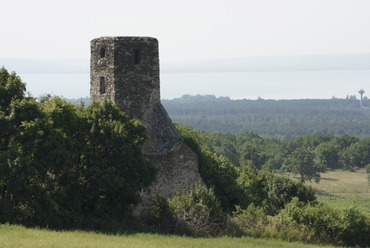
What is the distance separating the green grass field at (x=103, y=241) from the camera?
18.9m

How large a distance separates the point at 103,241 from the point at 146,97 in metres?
9.98

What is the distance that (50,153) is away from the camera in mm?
21703

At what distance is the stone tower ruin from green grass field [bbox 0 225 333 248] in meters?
5.04

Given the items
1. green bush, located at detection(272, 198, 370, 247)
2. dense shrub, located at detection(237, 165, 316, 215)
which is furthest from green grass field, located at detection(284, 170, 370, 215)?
green bush, located at detection(272, 198, 370, 247)

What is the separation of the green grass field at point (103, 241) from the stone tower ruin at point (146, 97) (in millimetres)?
5041

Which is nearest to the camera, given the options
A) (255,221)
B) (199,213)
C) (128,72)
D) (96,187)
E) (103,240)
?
(103,240)

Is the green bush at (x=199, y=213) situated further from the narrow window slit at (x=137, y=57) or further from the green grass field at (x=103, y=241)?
the narrow window slit at (x=137, y=57)

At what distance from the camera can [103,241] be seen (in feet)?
66.6

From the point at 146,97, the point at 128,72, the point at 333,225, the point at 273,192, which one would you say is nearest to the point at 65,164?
the point at 146,97

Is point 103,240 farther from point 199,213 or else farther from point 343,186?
point 343,186

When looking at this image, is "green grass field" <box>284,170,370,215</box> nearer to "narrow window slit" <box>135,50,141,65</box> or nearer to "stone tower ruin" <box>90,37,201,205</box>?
"stone tower ruin" <box>90,37,201,205</box>

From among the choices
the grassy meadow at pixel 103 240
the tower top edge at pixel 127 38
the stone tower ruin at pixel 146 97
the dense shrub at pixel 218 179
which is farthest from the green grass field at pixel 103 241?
the tower top edge at pixel 127 38

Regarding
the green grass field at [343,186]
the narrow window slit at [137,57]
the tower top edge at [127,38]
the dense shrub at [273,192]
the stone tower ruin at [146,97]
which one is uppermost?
the tower top edge at [127,38]

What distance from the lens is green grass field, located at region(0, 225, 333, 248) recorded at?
18859 millimetres
